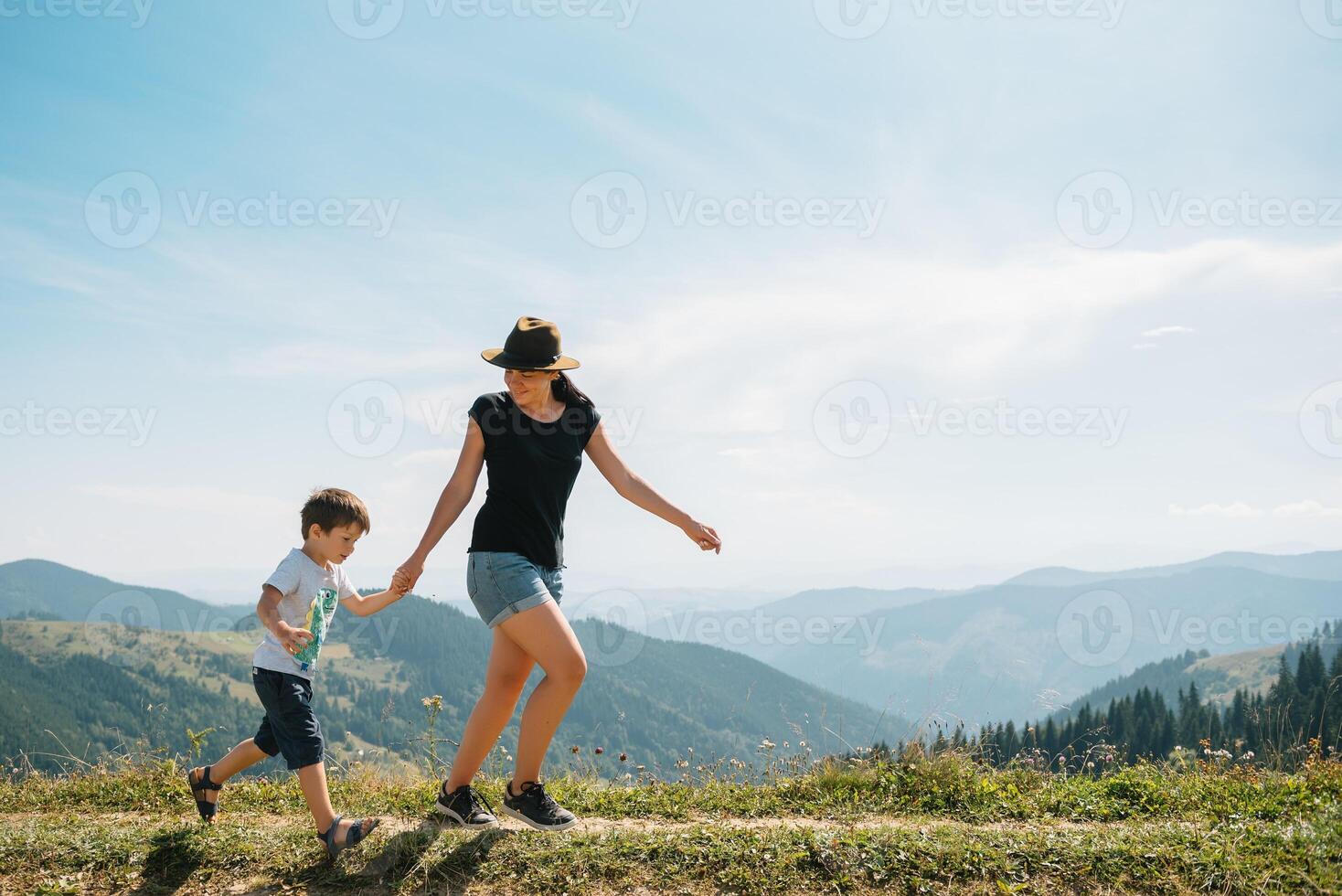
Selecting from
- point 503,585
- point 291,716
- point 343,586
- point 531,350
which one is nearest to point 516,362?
point 531,350

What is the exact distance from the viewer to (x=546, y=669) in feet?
17.3

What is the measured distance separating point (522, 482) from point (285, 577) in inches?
62.6

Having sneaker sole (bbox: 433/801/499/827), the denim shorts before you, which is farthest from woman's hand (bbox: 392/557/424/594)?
sneaker sole (bbox: 433/801/499/827)

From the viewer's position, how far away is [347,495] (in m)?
5.62

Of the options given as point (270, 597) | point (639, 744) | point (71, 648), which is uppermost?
point (270, 597)

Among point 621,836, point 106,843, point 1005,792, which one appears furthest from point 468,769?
point 1005,792

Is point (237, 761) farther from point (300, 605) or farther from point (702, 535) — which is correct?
point (702, 535)

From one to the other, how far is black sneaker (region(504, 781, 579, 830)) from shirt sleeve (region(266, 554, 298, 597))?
1.88 meters

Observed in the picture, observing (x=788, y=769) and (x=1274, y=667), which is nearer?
(x=788, y=769)

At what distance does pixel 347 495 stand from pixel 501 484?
1111mm

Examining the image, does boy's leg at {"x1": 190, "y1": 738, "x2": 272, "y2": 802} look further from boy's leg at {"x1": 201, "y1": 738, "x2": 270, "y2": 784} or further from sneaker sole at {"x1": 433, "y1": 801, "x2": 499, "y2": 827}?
sneaker sole at {"x1": 433, "y1": 801, "x2": 499, "y2": 827}

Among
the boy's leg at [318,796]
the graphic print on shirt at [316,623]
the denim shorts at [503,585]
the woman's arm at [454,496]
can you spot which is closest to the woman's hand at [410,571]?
the woman's arm at [454,496]

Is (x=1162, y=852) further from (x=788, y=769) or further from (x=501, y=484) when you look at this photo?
(x=501, y=484)

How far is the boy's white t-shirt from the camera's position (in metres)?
5.36
